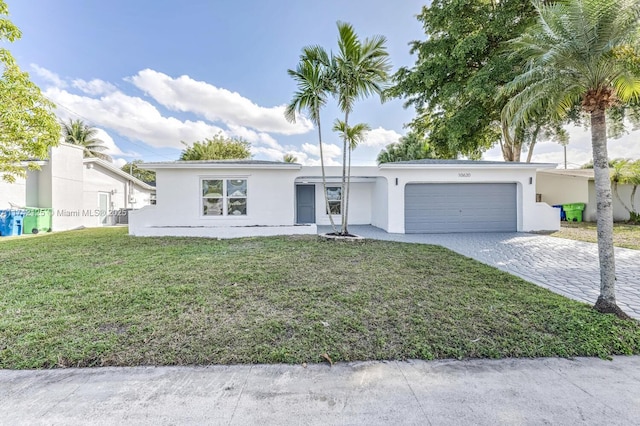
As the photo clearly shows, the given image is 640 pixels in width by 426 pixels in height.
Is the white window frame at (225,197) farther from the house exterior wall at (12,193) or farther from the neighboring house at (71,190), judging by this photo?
the house exterior wall at (12,193)

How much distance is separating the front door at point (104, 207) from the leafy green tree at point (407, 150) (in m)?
21.2

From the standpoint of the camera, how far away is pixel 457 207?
12109 millimetres

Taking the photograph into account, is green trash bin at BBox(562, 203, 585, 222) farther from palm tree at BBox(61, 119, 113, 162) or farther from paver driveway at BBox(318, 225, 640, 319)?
palm tree at BBox(61, 119, 113, 162)

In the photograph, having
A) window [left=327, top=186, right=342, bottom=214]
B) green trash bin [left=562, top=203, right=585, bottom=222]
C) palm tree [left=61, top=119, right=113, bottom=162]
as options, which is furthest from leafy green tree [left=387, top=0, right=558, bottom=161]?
palm tree [left=61, top=119, right=113, bottom=162]

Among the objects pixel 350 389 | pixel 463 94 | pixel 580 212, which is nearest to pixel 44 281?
pixel 350 389

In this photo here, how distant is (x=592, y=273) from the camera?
605 cm

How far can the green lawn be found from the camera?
3094 mm

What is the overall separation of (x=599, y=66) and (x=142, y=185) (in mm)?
27291

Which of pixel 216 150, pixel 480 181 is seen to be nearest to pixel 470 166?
pixel 480 181

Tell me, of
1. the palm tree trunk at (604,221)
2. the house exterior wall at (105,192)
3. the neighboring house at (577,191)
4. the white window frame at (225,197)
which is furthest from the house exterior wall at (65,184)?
the neighboring house at (577,191)

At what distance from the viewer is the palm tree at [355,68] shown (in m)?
8.41

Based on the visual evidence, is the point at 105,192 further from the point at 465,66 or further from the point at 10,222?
the point at 465,66

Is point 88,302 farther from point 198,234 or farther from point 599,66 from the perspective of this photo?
point 599,66

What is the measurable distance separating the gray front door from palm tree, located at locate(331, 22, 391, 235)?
6176mm
